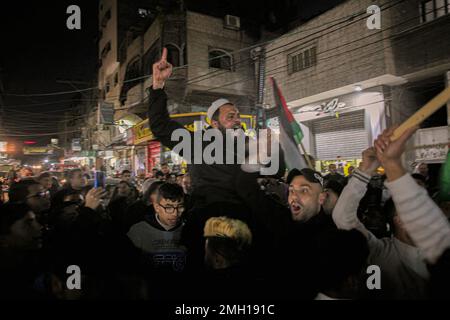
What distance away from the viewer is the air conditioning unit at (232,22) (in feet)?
63.2

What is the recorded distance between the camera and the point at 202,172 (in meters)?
3.24

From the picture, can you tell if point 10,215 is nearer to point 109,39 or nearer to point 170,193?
point 170,193

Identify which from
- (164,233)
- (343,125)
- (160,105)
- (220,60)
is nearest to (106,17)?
(220,60)

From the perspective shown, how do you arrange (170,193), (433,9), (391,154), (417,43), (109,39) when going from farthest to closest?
(109,39), (417,43), (433,9), (170,193), (391,154)

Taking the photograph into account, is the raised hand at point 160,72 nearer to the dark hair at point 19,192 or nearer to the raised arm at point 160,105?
the raised arm at point 160,105

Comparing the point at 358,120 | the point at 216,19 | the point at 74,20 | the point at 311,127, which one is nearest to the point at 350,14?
the point at 358,120

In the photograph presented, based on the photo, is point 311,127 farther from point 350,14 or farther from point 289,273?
point 289,273

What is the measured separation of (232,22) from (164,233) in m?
18.9

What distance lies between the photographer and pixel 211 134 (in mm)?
3252

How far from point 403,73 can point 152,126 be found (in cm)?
1230

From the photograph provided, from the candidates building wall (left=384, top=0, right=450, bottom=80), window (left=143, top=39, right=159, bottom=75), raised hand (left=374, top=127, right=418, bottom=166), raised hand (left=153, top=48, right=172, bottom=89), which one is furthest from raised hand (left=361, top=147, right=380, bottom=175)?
window (left=143, top=39, right=159, bottom=75)

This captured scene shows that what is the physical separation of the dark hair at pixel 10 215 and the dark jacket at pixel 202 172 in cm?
147

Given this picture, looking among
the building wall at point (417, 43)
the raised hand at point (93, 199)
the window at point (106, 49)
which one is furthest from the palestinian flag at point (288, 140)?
the window at point (106, 49)
